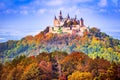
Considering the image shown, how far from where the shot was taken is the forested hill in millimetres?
18734

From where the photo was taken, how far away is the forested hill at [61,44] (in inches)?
738

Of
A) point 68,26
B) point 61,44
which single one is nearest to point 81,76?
point 61,44

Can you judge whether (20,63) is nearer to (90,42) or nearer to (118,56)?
(118,56)

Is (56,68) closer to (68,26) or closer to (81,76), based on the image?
(81,76)

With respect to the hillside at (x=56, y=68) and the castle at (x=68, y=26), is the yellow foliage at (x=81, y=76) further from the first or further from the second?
the castle at (x=68, y=26)

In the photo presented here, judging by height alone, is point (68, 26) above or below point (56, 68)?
above

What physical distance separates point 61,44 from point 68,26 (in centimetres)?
236

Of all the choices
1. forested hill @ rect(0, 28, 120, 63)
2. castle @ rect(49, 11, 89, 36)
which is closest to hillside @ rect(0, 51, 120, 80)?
forested hill @ rect(0, 28, 120, 63)

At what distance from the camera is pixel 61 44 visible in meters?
20.6

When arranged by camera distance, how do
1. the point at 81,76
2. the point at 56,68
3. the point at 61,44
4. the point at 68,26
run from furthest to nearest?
the point at 68,26
the point at 61,44
the point at 56,68
the point at 81,76

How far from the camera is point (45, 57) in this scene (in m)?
12.1

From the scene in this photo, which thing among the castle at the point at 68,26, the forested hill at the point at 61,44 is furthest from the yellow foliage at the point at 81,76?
the castle at the point at 68,26

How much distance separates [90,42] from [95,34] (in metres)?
1.05

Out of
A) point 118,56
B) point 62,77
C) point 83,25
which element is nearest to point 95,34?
point 83,25
